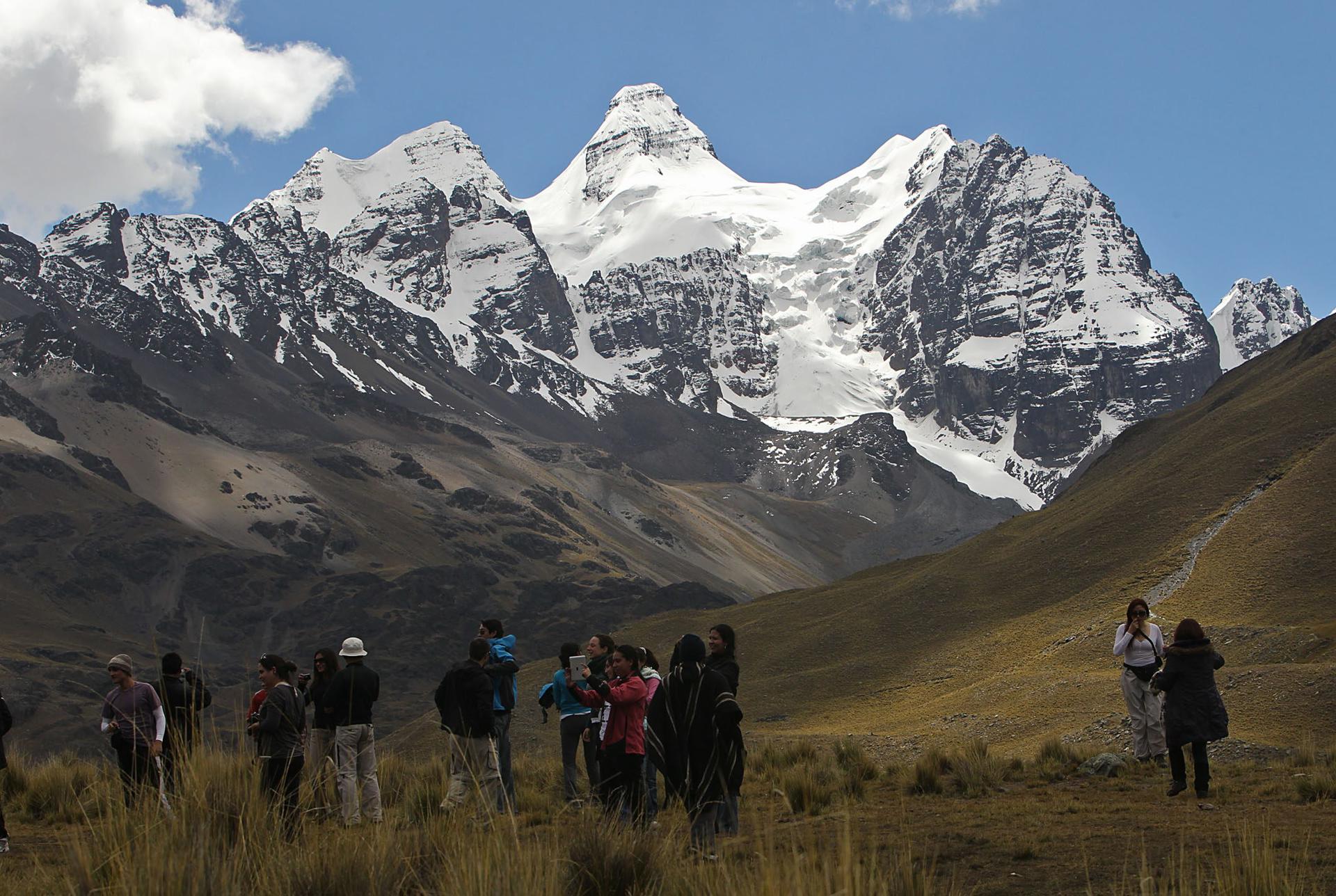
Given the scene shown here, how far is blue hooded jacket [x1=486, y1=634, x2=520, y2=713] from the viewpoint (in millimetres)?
15844

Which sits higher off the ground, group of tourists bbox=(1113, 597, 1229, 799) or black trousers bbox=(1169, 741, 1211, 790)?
group of tourists bbox=(1113, 597, 1229, 799)

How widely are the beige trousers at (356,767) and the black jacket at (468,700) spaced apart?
35.6 inches

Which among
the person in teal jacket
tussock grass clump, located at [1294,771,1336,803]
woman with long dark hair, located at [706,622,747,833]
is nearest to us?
woman with long dark hair, located at [706,622,747,833]

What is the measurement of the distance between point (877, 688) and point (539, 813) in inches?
1354

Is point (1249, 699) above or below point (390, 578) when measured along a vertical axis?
below

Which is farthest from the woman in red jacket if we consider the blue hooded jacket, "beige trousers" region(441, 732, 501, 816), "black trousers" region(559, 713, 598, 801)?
"black trousers" region(559, 713, 598, 801)

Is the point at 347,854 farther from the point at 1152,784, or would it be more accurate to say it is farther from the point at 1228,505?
the point at 1228,505

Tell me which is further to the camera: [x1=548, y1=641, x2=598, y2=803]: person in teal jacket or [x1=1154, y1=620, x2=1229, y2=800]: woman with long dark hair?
[x1=548, y1=641, x2=598, y2=803]: person in teal jacket

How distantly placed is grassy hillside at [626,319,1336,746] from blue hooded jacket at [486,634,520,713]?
1390 cm

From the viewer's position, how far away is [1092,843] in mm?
12828

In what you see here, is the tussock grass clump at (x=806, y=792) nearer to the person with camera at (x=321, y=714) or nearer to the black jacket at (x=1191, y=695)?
the black jacket at (x=1191, y=695)

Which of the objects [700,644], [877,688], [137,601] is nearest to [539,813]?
[700,644]

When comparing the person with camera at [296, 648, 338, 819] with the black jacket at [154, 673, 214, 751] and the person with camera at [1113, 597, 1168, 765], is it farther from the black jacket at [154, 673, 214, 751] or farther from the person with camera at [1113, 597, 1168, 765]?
the person with camera at [1113, 597, 1168, 765]

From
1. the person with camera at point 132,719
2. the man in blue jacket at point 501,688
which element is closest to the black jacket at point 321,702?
the person with camera at point 132,719
